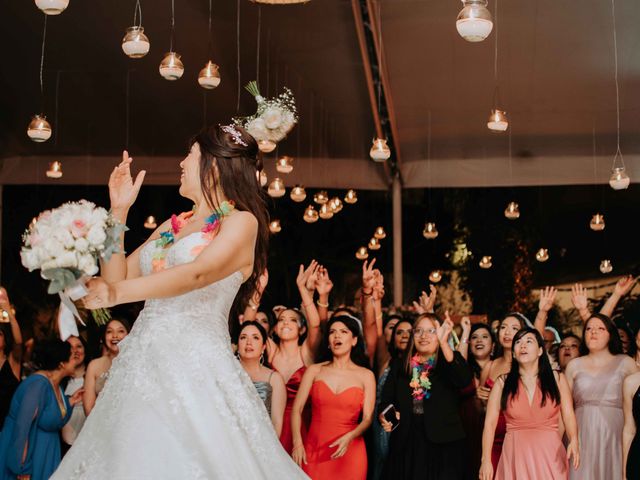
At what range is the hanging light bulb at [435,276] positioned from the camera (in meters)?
16.3

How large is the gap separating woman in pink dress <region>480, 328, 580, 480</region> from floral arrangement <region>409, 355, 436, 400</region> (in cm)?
45

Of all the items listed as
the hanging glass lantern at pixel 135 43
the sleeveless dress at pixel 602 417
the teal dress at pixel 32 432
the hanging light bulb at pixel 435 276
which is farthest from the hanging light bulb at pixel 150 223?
the sleeveless dress at pixel 602 417

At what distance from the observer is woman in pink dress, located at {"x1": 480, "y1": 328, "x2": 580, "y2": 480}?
21.7ft

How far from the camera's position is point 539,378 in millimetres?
6750

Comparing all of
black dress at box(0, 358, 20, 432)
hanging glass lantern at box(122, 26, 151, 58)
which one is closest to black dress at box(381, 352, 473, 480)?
black dress at box(0, 358, 20, 432)

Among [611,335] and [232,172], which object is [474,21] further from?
[232,172]

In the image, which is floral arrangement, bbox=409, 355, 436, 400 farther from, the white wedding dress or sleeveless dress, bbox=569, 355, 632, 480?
the white wedding dress

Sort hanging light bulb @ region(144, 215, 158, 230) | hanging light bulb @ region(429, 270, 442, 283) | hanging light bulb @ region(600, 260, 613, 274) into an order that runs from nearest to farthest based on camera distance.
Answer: hanging light bulb @ region(600, 260, 613, 274)
hanging light bulb @ region(144, 215, 158, 230)
hanging light bulb @ region(429, 270, 442, 283)

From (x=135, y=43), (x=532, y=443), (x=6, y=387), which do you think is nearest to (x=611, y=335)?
(x=532, y=443)

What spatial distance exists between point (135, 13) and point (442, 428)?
509 centimetres

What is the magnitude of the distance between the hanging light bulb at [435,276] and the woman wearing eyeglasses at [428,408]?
9.32 metres

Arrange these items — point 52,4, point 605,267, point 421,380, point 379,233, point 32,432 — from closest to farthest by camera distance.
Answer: point 52,4, point 32,432, point 421,380, point 605,267, point 379,233

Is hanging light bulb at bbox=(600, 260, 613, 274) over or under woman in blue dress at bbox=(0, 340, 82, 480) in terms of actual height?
over

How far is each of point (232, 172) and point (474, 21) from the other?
130 inches
